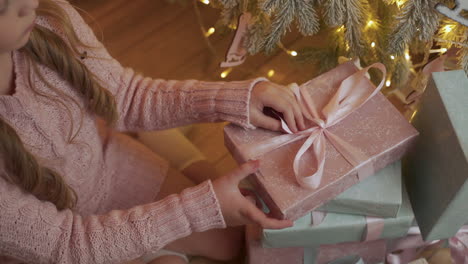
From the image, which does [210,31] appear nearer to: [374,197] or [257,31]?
[257,31]

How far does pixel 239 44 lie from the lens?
126cm

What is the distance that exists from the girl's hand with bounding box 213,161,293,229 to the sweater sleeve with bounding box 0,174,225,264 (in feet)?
0.05

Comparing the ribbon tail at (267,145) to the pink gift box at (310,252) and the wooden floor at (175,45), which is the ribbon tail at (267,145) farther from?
the wooden floor at (175,45)

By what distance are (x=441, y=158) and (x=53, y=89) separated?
27.3 inches

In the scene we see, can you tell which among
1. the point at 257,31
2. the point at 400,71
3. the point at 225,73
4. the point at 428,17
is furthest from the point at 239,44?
the point at 428,17

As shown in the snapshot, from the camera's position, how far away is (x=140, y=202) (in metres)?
1.03

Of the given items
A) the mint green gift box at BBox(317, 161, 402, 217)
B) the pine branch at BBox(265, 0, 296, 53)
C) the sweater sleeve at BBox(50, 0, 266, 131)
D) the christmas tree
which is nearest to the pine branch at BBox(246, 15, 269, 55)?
the christmas tree

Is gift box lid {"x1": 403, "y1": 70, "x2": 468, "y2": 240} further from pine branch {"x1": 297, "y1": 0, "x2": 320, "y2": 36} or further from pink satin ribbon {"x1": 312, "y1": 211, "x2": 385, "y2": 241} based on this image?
pine branch {"x1": 297, "y1": 0, "x2": 320, "y2": 36}

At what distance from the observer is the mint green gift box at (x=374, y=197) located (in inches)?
31.1

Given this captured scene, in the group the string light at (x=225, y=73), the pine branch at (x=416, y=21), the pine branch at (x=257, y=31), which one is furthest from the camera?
the string light at (x=225, y=73)

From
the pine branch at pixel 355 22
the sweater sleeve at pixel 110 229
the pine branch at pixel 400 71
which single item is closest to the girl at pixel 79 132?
the sweater sleeve at pixel 110 229

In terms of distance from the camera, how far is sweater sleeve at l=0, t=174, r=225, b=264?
2.54 ft

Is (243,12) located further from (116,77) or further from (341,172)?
(341,172)

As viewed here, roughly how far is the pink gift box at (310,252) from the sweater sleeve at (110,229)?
0.16 metres
